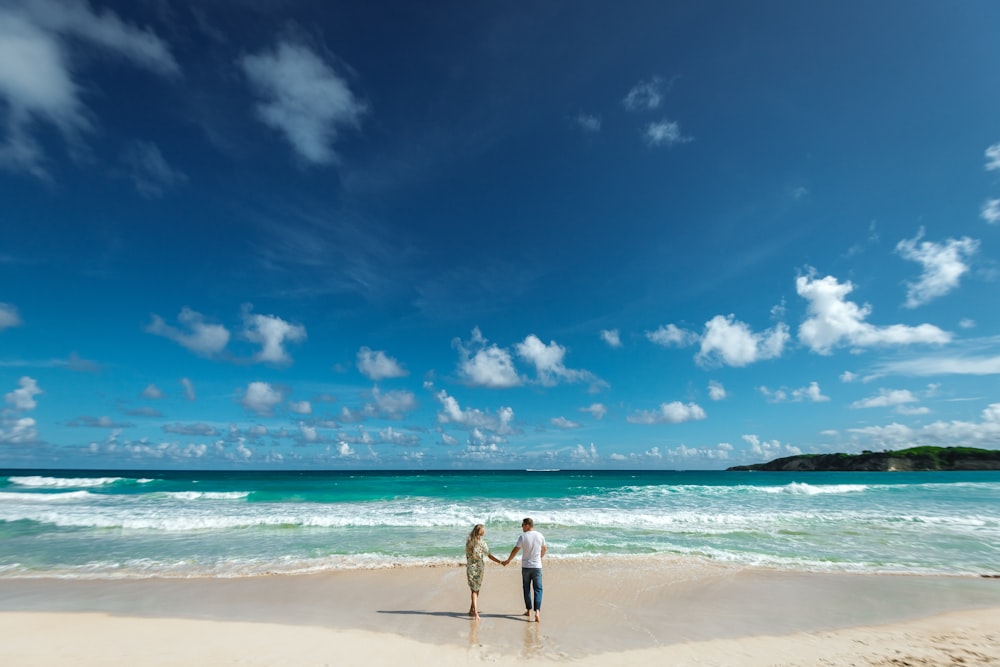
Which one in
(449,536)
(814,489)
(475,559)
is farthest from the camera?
(814,489)

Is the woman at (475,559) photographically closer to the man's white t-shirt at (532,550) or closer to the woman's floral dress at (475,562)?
the woman's floral dress at (475,562)

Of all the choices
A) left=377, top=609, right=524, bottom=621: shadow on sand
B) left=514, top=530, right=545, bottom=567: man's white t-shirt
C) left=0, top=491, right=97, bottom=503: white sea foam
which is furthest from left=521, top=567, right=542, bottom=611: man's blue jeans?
left=0, top=491, right=97, bottom=503: white sea foam

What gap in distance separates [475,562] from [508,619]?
1205 mm

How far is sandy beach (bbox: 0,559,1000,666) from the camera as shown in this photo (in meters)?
6.81

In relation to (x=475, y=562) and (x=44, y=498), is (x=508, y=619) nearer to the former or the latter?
(x=475, y=562)

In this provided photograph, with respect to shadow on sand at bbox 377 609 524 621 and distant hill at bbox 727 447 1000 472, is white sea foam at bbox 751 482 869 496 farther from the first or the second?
distant hill at bbox 727 447 1000 472

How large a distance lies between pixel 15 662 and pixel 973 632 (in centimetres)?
1477

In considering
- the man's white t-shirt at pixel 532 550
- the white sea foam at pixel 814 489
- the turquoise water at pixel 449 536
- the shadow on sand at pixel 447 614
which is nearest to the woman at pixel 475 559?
the shadow on sand at pixel 447 614

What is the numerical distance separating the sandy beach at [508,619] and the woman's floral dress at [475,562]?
0.67 m

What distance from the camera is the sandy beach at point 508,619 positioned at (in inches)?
268

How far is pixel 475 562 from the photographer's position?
8391mm

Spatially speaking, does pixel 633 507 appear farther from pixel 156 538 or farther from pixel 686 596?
pixel 156 538

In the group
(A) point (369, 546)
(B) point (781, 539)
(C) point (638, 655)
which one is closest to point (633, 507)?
(B) point (781, 539)

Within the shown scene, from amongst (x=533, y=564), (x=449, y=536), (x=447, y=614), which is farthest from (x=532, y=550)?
(x=449, y=536)
